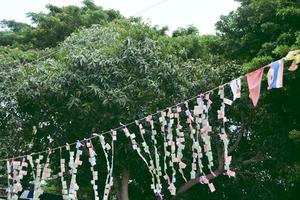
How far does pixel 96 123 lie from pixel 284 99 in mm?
3395

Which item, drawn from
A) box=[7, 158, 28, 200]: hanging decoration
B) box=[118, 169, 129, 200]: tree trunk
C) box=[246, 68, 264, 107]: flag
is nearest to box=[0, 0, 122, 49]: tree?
box=[118, 169, 129, 200]: tree trunk

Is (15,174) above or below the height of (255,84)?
below

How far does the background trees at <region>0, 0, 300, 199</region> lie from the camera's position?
7730 millimetres

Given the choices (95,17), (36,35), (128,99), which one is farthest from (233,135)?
(36,35)

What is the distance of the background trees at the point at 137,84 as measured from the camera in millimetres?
7730

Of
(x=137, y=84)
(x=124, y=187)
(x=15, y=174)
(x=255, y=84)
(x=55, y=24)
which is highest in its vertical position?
(x=55, y=24)

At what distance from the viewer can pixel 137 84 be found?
25.6 ft

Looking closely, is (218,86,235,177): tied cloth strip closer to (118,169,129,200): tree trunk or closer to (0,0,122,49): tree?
(118,169,129,200): tree trunk

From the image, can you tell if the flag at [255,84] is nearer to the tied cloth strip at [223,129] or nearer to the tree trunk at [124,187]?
the tied cloth strip at [223,129]

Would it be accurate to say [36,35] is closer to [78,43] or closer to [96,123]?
[78,43]

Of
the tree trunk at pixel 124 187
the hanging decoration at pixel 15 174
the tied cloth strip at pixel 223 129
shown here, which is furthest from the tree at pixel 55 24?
the tied cloth strip at pixel 223 129

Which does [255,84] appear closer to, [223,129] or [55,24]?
[223,129]

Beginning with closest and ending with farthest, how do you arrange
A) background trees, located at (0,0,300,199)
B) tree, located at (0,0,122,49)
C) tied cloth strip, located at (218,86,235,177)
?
tied cloth strip, located at (218,86,235,177) → background trees, located at (0,0,300,199) → tree, located at (0,0,122,49)

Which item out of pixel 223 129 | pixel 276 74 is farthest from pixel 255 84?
pixel 223 129
